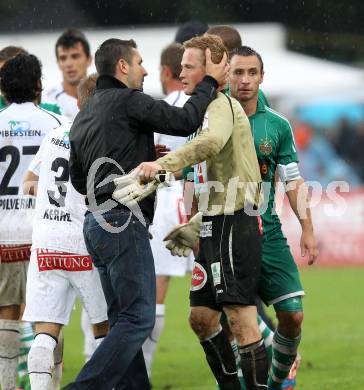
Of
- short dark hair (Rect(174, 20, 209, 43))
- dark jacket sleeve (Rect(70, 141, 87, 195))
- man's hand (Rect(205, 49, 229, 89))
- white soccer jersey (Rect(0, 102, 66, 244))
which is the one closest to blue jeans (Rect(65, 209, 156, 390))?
dark jacket sleeve (Rect(70, 141, 87, 195))

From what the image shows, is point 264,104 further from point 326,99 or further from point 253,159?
point 326,99

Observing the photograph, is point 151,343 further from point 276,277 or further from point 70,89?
point 70,89

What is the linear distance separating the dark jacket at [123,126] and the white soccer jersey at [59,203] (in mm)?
478

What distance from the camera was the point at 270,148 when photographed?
26.5 feet

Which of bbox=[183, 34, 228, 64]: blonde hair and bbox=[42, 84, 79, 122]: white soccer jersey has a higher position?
bbox=[183, 34, 228, 64]: blonde hair

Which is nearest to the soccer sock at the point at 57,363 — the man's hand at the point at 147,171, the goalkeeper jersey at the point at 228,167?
the goalkeeper jersey at the point at 228,167

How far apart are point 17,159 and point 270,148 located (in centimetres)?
184

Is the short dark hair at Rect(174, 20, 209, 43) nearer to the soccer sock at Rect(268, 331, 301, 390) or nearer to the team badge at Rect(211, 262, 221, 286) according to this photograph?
the soccer sock at Rect(268, 331, 301, 390)

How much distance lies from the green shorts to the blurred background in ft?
4.99

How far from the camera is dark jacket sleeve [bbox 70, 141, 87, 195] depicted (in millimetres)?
7398

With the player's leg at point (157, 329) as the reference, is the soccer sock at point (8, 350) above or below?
above

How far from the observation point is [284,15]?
112 feet

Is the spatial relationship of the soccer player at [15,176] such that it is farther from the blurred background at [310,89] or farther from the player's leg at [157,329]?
the blurred background at [310,89]

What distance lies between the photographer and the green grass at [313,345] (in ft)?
32.1
